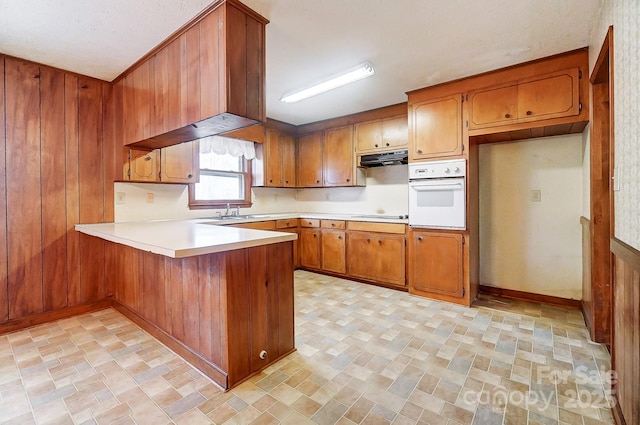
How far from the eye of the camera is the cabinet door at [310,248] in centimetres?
446

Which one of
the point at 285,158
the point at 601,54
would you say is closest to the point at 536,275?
the point at 601,54

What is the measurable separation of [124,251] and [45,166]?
1062mm

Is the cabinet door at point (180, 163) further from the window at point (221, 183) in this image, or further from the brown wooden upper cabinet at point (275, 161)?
the brown wooden upper cabinet at point (275, 161)

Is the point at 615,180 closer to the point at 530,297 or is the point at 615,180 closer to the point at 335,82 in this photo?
the point at 530,297

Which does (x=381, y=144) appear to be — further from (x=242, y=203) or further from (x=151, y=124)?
(x=151, y=124)

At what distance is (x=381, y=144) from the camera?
158 inches

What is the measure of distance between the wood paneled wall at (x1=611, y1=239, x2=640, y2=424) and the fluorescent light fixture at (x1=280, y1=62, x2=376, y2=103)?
7.17 feet

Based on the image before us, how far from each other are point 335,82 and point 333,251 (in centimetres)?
232

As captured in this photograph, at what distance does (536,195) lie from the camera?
3.17 m

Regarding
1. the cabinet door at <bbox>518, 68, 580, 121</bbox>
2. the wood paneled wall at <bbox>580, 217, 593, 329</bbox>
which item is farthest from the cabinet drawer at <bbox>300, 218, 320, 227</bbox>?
the wood paneled wall at <bbox>580, 217, 593, 329</bbox>

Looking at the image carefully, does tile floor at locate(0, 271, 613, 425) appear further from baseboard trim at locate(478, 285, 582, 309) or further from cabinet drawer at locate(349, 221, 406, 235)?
cabinet drawer at locate(349, 221, 406, 235)

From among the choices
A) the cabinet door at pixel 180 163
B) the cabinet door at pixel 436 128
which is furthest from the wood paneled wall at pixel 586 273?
the cabinet door at pixel 180 163

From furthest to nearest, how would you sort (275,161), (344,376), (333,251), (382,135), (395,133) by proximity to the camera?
(275,161) → (333,251) → (382,135) → (395,133) → (344,376)

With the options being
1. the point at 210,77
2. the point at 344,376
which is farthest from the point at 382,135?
the point at 344,376
